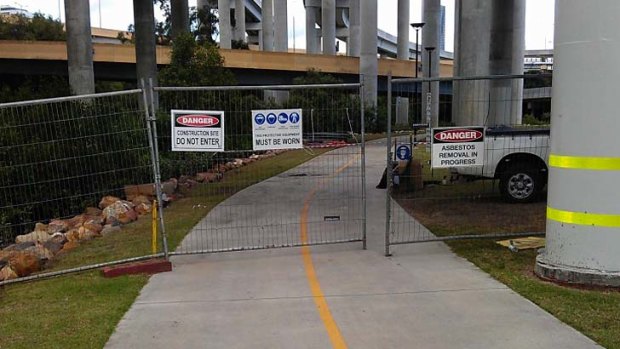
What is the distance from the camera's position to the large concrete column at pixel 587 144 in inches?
251

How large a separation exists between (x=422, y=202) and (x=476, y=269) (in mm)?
5509

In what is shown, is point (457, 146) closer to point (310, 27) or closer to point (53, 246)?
point (53, 246)

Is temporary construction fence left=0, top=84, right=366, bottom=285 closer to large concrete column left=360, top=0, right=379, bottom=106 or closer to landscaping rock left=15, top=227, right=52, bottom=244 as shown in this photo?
landscaping rock left=15, top=227, right=52, bottom=244

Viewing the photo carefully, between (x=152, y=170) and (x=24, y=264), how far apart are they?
232 centimetres

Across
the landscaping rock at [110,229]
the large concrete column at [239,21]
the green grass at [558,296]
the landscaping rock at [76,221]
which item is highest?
the large concrete column at [239,21]

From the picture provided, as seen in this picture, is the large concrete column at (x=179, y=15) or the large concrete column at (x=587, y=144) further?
the large concrete column at (x=179, y=15)

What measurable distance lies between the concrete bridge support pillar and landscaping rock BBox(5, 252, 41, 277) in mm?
66483

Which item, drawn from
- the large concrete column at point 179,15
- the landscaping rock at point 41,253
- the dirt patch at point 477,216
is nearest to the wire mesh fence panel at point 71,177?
the landscaping rock at point 41,253

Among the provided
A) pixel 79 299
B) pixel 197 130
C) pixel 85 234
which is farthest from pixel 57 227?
pixel 79 299

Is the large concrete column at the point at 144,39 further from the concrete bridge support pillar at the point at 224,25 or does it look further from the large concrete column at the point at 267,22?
the concrete bridge support pillar at the point at 224,25

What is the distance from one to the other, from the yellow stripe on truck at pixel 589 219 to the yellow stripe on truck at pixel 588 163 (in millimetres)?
534

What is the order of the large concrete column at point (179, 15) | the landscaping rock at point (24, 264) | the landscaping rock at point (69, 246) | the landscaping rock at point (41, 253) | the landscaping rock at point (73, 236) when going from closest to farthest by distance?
the landscaping rock at point (24, 264)
the landscaping rock at point (41, 253)
the landscaping rock at point (69, 246)
the landscaping rock at point (73, 236)
the large concrete column at point (179, 15)

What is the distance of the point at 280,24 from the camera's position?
210 ft

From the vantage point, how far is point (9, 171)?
9805 mm
